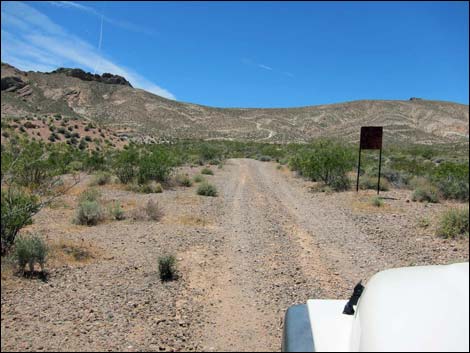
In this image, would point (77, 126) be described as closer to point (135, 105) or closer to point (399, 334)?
point (135, 105)

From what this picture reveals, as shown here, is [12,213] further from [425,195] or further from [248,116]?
[248,116]

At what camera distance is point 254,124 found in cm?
9281

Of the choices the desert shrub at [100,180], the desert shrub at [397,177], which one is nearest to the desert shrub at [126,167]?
A: the desert shrub at [100,180]

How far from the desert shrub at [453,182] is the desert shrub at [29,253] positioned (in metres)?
12.1

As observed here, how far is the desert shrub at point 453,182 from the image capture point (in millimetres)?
13898

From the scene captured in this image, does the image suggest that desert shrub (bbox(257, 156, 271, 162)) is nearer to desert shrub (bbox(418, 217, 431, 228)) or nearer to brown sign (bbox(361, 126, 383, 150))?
brown sign (bbox(361, 126, 383, 150))

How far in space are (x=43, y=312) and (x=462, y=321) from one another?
3836 mm

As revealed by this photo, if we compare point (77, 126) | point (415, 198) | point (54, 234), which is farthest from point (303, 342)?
point (77, 126)

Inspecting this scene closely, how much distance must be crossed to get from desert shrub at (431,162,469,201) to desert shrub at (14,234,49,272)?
12106 mm

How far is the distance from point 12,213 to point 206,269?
9.44ft

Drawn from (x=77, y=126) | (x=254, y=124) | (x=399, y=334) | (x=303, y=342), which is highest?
(x=254, y=124)

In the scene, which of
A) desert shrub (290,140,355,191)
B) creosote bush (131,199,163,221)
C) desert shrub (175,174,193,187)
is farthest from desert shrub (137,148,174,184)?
desert shrub (290,140,355,191)

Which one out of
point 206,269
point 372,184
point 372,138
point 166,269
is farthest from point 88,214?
point 372,184

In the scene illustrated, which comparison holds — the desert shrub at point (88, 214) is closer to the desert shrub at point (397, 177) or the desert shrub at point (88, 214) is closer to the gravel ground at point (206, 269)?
the gravel ground at point (206, 269)
